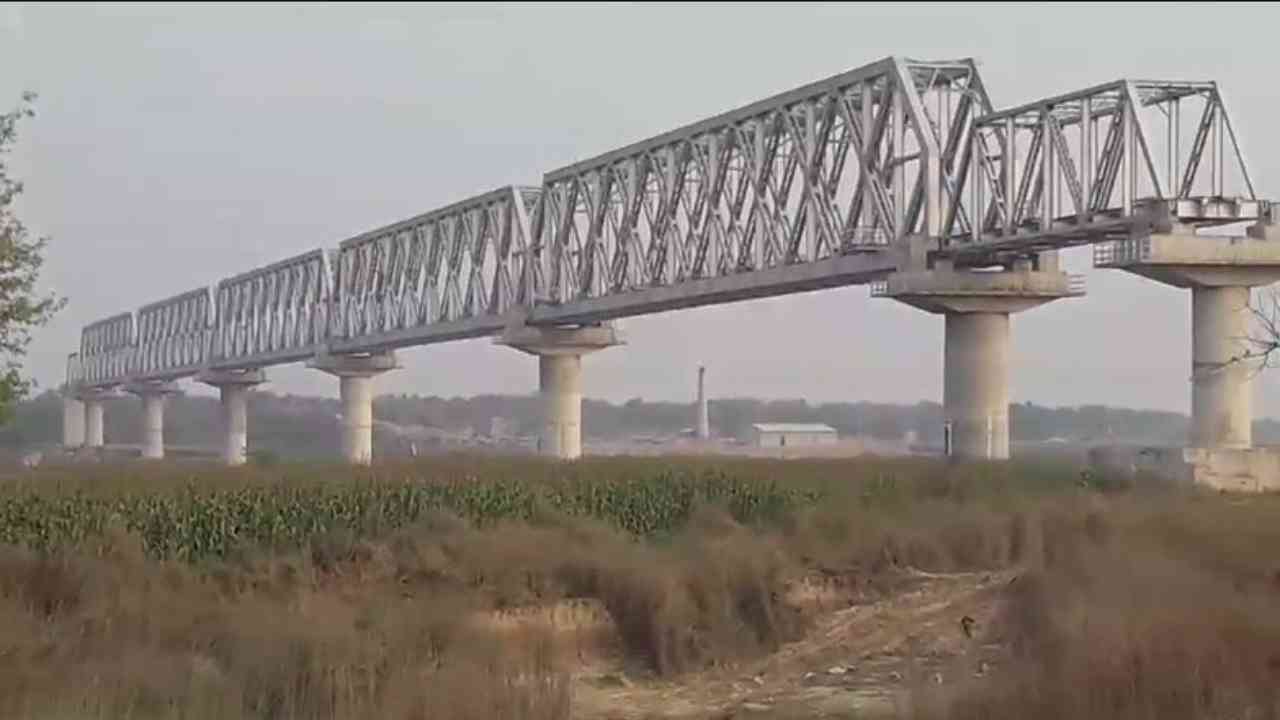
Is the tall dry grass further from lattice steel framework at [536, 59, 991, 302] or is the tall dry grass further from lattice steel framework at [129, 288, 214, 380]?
lattice steel framework at [129, 288, 214, 380]

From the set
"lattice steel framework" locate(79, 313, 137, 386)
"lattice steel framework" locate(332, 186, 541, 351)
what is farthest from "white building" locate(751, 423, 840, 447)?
"lattice steel framework" locate(79, 313, 137, 386)

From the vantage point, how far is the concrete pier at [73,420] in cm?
17325

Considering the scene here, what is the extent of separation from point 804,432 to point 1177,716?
4398 inches

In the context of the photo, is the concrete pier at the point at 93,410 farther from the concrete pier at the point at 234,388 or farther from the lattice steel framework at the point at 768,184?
the lattice steel framework at the point at 768,184

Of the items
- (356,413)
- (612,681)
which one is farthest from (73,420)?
(612,681)

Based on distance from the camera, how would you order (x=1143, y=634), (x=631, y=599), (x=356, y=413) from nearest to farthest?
(x=1143, y=634)
(x=631, y=599)
(x=356, y=413)

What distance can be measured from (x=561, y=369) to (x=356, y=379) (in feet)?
95.2

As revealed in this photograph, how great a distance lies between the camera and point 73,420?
17850 cm

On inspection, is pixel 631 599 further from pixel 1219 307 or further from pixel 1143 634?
pixel 1219 307

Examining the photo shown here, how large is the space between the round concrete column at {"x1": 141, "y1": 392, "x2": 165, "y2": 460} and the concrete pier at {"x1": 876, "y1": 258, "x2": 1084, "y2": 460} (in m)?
99.2

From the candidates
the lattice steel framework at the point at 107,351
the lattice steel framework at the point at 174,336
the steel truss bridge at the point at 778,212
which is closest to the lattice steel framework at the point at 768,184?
the steel truss bridge at the point at 778,212

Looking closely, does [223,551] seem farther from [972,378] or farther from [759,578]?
[972,378]

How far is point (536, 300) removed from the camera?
83875 mm

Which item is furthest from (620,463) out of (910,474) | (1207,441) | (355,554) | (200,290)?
(200,290)
